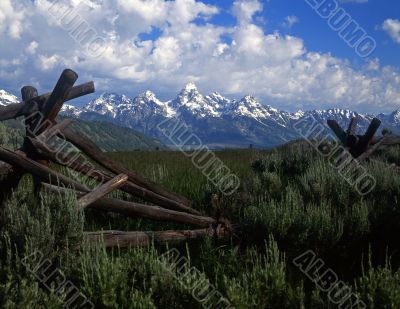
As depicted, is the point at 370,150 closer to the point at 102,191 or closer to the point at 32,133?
the point at 102,191

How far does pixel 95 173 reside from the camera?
649 centimetres

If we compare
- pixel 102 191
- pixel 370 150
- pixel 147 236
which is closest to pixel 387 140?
pixel 370 150

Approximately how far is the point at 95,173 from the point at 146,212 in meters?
0.98

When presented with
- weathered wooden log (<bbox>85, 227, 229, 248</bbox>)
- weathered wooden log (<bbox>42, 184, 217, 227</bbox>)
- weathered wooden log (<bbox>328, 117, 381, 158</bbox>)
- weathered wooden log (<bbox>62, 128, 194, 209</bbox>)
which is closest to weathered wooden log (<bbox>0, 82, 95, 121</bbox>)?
weathered wooden log (<bbox>62, 128, 194, 209</bbox>)

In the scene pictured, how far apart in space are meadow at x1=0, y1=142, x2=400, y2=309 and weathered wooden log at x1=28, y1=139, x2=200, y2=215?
52 centimetres

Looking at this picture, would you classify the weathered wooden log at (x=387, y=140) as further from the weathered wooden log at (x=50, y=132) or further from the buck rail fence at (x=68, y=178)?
the weathered wooden log at (x=50, y=132)

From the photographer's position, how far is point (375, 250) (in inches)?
251

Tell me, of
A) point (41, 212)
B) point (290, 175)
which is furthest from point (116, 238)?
point (290, 175)

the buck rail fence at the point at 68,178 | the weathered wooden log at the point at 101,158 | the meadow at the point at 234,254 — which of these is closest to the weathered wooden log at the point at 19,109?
the buck rail fence at the point at 68,178

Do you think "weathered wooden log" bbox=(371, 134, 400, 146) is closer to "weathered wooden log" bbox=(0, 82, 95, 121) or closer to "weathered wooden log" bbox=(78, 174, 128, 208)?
"weathered wooden log" bbox=(78, 174, 128, 208)

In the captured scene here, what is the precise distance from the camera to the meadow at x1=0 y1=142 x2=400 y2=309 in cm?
420

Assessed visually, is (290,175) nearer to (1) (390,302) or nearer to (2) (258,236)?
(2) (258,236)

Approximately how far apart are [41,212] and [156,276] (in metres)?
1.67

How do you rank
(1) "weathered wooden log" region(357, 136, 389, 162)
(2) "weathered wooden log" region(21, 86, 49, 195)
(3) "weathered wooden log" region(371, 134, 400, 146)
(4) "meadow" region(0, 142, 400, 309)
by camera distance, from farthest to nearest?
(3) "weathered wooden log" region(371, 134, 400, 146), (1) "weathered wooden log" region(357, 136, 389, 162), (2) "weathered wooden log" region(21, 86, 49, 195), (4) "meadow" region(0, 142, 400, 309)
